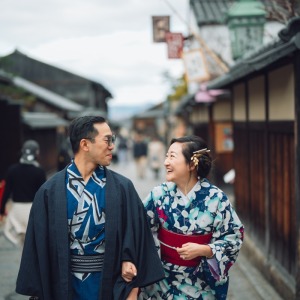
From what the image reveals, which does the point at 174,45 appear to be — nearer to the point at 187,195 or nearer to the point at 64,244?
the point at 187,195

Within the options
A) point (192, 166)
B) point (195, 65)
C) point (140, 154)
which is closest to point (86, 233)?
point (192, 166)

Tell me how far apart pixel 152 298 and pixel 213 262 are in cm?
59

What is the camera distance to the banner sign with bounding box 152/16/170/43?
14.3 meters

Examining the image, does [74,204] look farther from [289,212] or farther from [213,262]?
[289,212]

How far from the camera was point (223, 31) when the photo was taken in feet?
77.6

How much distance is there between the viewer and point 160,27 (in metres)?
14.4

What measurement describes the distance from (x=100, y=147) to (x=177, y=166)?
645 mm

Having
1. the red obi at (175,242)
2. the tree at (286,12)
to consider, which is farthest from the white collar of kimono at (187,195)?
the tree at (286,12)

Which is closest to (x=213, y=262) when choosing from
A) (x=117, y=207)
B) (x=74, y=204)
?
(x=117, y=207)

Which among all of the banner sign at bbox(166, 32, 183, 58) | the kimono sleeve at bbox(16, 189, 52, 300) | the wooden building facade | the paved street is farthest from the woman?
the banner sign at bbox(166, 32, 183, 58)

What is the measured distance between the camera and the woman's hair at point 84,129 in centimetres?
369

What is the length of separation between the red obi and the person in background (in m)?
3.71

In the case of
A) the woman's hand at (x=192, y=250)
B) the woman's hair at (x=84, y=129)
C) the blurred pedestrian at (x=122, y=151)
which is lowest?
the blurred pedestrian at (x=122, y=151)

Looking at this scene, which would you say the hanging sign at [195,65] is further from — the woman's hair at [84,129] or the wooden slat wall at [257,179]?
the woman's hair at [84,129]
